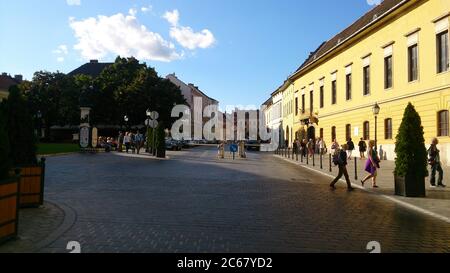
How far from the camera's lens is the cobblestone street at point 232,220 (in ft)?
21.1

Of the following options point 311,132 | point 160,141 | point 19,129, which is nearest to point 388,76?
point 160,141

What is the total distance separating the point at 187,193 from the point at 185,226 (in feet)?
14.9

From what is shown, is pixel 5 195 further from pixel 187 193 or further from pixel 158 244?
pixel 187 193

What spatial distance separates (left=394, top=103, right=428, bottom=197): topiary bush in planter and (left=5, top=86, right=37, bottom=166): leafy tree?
32.7 ft

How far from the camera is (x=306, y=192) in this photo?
13078 millimetres

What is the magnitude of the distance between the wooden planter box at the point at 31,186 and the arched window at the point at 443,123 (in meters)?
21.7

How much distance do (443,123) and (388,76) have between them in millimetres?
7717

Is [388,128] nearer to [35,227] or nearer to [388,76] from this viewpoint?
[388,76]

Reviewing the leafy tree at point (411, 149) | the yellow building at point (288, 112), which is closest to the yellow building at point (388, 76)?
the leafy tree at point (411, 149)

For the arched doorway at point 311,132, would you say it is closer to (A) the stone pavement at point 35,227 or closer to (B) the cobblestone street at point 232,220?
(B) the cobblestone street at point 232,220

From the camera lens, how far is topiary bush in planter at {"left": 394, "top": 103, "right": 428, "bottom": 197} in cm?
1249

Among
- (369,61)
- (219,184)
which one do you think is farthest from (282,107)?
(219,184)
